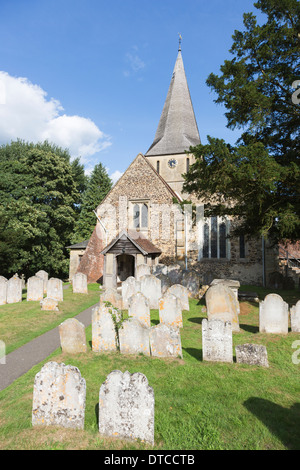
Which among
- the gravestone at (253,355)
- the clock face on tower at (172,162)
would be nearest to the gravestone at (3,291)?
the gravestone at (253,355)

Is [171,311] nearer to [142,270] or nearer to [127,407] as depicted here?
[127,407]

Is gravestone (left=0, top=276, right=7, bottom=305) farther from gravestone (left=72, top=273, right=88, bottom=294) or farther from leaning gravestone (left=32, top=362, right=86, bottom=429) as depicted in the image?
leaning gravestone (left=32, top=362, right=86, bottom=429)

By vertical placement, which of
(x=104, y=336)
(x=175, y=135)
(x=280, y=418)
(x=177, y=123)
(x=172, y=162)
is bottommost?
(x=280, y=418)

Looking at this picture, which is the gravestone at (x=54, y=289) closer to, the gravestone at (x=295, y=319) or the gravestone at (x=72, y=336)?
the gravestone at (x=72, y=336)

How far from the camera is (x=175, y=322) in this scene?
325 inches

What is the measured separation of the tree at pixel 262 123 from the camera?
27.9 ft

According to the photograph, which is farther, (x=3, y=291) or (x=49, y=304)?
(x=3, y=291)

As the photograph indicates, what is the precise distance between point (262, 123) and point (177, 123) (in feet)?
67.3

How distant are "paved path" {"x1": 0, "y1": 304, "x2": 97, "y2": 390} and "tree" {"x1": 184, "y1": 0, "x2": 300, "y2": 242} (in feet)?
22.8

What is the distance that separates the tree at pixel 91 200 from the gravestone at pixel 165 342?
24450mm

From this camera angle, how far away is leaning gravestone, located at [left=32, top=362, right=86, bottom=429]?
142 inches

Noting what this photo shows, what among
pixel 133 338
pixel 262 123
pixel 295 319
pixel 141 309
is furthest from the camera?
pixel 262 123

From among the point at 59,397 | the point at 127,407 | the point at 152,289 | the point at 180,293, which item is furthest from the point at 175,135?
the point at 127,407

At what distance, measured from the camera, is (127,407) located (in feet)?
11.1
